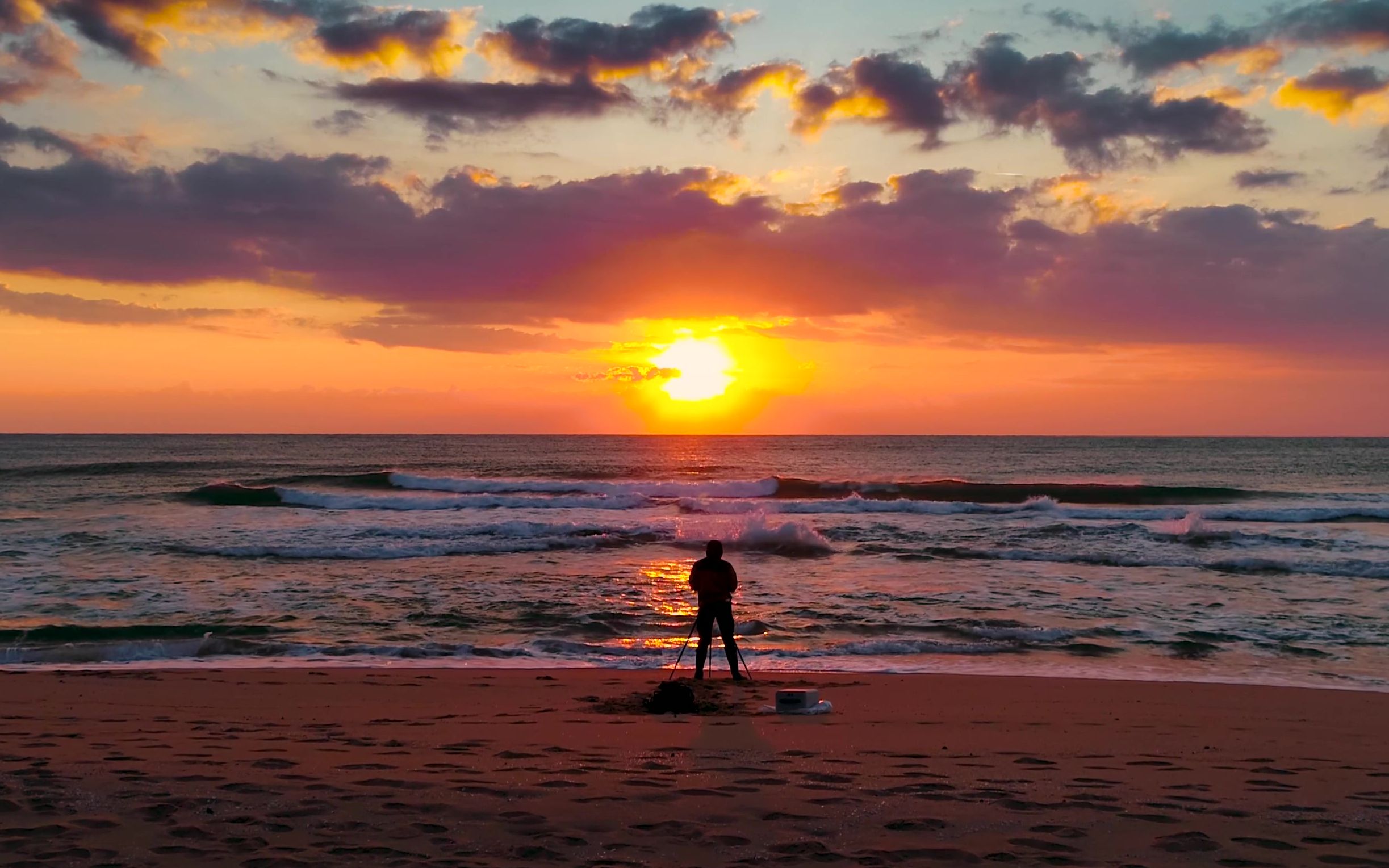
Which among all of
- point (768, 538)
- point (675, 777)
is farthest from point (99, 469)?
point (675, 777)

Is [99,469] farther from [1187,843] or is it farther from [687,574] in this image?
[1187,843]

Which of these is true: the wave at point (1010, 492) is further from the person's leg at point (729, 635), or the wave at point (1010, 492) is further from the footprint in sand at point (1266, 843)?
the footprint in sand at point (1266, 843)

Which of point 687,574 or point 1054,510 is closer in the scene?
point 687,574

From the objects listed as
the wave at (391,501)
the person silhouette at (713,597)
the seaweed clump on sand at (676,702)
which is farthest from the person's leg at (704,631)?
the wave at (391,501)

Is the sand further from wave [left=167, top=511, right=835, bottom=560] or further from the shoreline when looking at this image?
wave [left=167, top=511, right=835, bottom=560]

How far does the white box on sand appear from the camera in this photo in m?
8.46

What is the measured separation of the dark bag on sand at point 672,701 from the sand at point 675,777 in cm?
25

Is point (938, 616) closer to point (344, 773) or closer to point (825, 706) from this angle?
point (825, 706)

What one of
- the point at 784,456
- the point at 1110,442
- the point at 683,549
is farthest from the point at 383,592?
the point at 1110,442

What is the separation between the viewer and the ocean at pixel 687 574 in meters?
A: 12.1

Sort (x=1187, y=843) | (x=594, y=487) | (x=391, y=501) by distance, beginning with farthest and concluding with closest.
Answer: (x=594, y=487) → (x=391, y=501) → (x=1187, y=843)

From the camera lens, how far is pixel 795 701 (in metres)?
8.47

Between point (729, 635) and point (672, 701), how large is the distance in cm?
184

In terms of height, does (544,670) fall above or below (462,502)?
below
